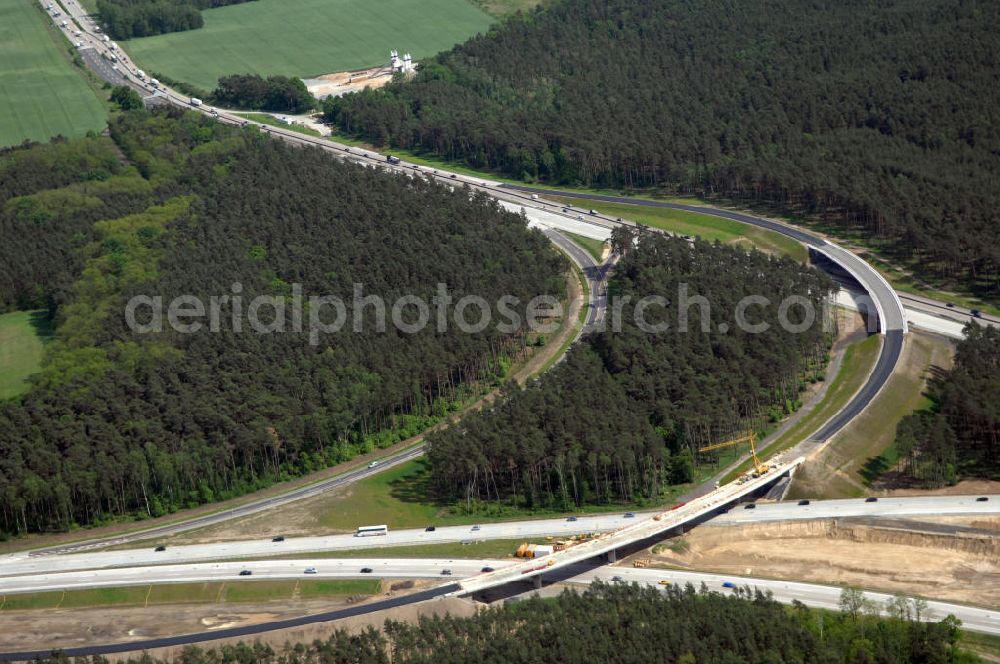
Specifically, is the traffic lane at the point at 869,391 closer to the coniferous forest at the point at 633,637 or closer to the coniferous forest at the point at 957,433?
the coniferous forest at the point at 957,433

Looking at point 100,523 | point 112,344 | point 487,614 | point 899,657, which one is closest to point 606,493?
point 487,614

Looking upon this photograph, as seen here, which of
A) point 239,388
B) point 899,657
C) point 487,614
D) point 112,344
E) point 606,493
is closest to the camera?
point 899,657

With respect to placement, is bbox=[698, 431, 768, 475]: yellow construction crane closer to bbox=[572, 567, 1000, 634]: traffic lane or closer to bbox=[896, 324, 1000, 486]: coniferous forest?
bbox=[896, 324, 1000, 486]: coniferous forest

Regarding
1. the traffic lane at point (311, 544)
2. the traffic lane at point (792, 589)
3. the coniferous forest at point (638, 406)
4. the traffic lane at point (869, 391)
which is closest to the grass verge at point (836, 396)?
the traffic lane at point (869, 391)

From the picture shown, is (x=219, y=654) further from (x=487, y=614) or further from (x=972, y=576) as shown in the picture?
(x=972, y=576)

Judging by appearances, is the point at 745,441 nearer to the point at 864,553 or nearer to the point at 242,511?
the point at 864,553
